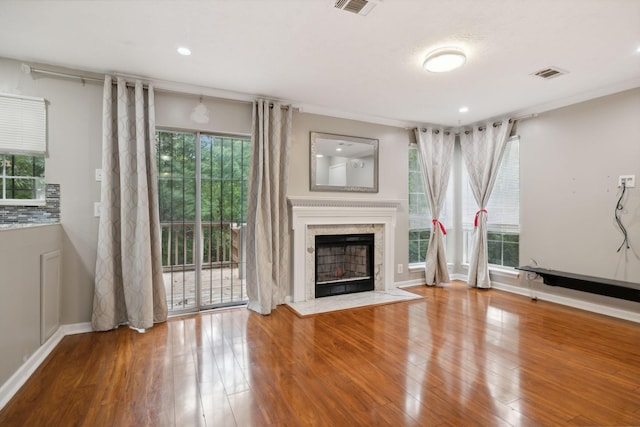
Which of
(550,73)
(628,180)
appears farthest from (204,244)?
(628,180)

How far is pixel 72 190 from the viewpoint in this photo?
2.99m

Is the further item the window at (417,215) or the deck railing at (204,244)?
the window at (417,215)

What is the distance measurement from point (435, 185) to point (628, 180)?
2.20 metres

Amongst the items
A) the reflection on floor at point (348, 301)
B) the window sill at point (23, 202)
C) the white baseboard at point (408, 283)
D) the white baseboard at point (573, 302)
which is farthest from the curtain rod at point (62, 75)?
the white baseboard at point (573, 302)

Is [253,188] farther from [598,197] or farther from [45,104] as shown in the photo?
[598,197]

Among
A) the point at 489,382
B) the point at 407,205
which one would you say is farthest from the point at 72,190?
the point at 407,205

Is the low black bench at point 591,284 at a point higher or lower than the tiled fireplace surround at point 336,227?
lower

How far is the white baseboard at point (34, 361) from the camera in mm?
1917

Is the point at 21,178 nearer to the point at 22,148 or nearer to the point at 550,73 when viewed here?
the point at 22,148

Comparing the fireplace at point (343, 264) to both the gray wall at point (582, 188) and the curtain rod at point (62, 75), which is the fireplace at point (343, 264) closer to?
the gray wall at point (582, 188)

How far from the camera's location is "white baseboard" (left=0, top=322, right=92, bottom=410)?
1917 mm

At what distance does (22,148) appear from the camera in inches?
109

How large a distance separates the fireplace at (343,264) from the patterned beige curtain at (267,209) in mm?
634

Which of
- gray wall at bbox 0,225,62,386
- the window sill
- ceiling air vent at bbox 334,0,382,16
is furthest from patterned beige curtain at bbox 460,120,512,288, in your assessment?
the window sill
